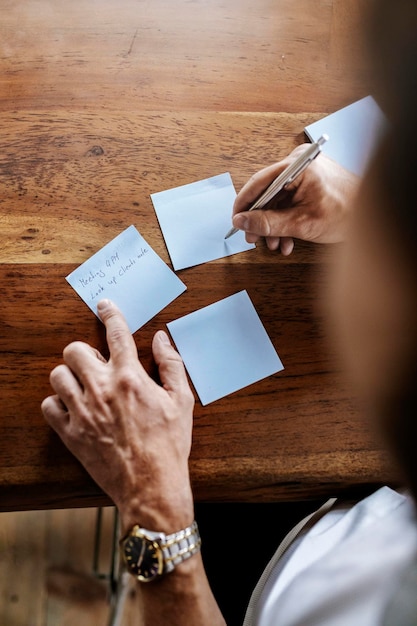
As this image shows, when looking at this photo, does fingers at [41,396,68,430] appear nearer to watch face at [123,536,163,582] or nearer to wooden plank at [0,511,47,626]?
watch face at [123,536,163,582]

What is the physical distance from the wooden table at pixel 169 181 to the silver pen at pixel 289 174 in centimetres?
8

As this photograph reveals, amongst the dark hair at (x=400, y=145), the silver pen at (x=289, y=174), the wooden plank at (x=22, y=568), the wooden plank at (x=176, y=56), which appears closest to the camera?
the dark hair at (x=400, y=145)

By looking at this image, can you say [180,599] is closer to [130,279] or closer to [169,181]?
[130,279]

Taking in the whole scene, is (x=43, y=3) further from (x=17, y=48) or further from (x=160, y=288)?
(x=160, y=288)

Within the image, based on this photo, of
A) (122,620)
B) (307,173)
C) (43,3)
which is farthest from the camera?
(122,620)

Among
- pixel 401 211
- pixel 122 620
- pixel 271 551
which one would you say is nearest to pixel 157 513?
pixel 271 551

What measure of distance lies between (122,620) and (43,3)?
1.26 meters

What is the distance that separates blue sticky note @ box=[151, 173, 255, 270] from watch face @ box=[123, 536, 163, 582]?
374mm

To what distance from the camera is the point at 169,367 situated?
0.73 meters

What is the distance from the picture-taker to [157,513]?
26.6 inches

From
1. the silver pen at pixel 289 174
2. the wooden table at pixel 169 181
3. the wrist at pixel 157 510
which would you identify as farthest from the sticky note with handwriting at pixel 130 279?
the wrist at pixel 157 510

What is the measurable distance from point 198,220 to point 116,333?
22 cm

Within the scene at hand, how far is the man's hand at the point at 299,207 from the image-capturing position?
0.76 m

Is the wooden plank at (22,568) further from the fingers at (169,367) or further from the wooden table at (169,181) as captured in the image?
the fingers at (169,367)
